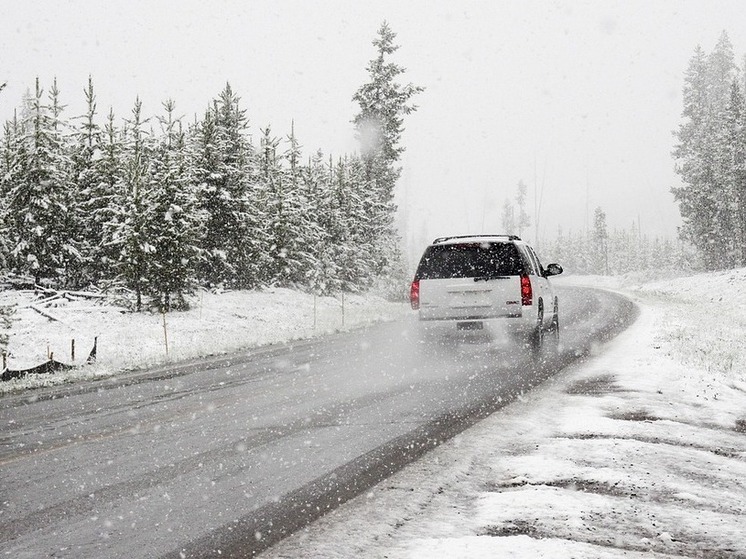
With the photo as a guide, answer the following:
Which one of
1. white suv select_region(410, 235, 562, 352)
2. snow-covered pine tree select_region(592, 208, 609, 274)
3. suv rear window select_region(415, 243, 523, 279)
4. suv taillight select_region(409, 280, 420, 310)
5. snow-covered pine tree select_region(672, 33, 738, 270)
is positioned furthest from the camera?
snow-covered pine tree select_region(592, 208, 609, 274)

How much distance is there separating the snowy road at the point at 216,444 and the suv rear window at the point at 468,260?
5.18 ft

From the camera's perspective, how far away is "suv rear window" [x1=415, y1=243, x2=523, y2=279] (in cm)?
1198

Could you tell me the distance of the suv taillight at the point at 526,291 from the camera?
1183 centimetres

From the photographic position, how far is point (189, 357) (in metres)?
14.2

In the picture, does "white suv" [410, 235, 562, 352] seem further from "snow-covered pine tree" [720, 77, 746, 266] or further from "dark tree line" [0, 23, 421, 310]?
"snow-covered pine tree" [720, 77, 746, 266]

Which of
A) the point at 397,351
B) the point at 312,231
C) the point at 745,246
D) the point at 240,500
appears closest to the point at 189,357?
the point at 397,351

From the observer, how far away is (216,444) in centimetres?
619

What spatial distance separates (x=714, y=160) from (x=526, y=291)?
4421cm

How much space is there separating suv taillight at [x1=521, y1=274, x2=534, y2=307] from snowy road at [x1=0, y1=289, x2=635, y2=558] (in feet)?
3.49

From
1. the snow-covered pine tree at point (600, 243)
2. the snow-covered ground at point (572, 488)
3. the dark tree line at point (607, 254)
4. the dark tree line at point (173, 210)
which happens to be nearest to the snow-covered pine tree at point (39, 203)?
the dark tree line at point (173, 210)

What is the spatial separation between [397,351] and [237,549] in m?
9.74

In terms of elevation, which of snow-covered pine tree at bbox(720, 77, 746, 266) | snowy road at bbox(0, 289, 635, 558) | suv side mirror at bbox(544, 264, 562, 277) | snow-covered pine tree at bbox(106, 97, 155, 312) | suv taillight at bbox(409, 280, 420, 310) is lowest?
snowy road at bbox(0, 289, 635, 558)

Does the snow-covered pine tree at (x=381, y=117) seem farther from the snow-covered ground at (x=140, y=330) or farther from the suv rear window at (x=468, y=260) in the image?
the suv rear window at (x=468, y=260)

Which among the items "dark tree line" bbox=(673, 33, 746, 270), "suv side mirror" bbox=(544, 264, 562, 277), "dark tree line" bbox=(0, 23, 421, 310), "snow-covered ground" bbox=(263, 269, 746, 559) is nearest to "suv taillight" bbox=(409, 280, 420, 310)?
"suv side mirror" bbox=(544, 264, 562, 277)
